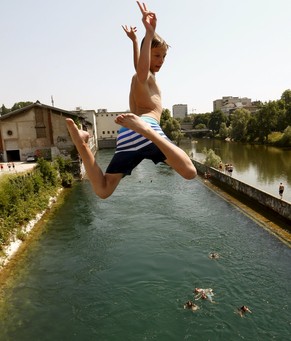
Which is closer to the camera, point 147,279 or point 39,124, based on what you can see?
point 147,279

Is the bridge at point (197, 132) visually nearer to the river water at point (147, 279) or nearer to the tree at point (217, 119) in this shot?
the tree at point (217, 119)

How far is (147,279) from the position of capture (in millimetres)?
14797

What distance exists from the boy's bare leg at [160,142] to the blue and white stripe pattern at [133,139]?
251 millimetres

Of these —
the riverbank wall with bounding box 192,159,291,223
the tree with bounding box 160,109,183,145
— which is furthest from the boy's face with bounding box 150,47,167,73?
the tree with bounding box 160,109,183,145

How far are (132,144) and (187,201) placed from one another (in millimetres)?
24880

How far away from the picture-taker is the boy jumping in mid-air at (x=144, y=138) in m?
3.14

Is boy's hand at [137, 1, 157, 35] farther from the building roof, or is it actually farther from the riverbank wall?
the building roof

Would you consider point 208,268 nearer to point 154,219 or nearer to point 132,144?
point 154,219

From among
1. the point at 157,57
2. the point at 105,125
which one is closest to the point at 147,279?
the point at 157,57

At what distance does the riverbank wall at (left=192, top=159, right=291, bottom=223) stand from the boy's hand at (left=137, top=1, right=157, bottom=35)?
1893cm

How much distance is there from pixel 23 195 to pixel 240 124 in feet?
216

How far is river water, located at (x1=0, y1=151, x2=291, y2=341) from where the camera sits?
461 inches

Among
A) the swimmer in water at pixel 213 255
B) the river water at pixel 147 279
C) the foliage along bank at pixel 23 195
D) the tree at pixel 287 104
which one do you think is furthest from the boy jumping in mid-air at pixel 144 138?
the tree at pixel 287 104

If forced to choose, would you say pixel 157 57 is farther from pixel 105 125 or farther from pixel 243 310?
pixel 105 125
